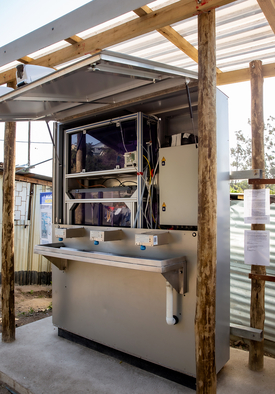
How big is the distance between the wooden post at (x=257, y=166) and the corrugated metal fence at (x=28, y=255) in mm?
5290

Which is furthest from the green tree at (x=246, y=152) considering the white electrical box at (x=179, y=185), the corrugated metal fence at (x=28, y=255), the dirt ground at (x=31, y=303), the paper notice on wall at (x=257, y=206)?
the white electrical box at (x=179, y=185)

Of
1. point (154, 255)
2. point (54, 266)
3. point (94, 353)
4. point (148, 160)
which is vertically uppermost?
point (148, 160)

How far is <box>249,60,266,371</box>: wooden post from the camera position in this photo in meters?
2.83

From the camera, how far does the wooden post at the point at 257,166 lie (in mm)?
2826

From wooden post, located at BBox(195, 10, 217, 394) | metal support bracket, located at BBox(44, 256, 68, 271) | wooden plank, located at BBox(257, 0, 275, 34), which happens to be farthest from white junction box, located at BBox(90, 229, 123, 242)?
wooden plank, located at BBox(257, 0, 275, 34)

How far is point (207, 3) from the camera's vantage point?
2.09 metres

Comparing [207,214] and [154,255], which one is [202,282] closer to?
[207,214]

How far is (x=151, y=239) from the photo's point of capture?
245 cm

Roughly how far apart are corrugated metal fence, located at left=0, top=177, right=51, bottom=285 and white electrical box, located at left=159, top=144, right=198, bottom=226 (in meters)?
5.07

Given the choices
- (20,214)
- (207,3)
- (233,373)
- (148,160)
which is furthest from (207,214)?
(20,214)

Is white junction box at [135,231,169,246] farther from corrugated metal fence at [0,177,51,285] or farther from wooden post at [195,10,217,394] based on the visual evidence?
corrugated metal fence at [0,177,51,285]

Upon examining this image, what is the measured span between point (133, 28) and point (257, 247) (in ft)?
7.54

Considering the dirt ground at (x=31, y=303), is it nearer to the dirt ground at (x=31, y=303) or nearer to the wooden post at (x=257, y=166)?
the dirt ground at (x=31, y=303)

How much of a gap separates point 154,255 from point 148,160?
3.24ft
